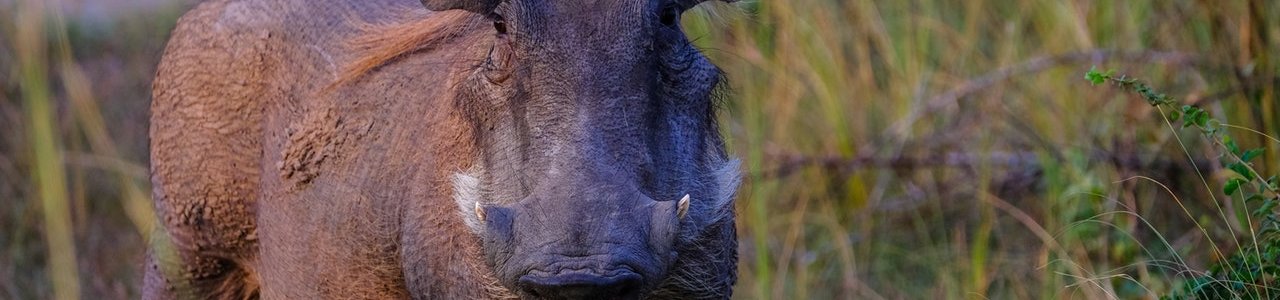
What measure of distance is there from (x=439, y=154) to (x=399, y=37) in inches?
15.1

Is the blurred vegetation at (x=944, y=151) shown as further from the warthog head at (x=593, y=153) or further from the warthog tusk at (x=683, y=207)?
the warthog tusk at (x=683, y=207)

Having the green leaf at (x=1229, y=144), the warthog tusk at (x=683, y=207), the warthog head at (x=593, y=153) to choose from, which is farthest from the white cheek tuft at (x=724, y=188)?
the green leaf at (x=1229, y=144)

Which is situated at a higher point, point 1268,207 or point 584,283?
point 1268,207

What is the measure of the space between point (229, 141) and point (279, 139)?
22cm

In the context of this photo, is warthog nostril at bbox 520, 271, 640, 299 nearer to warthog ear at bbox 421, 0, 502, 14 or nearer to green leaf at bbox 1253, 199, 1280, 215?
warthog ear at bbox 421, 0, 502, 14

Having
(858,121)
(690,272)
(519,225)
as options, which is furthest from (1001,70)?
(519,225)

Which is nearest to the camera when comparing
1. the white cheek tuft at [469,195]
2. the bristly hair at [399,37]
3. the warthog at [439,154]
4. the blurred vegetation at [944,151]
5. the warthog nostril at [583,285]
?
the warthog nostril at [583,285]

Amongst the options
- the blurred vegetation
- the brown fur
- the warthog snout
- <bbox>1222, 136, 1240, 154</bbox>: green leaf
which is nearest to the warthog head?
the warthog snout

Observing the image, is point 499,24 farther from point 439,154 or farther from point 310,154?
point 310,154

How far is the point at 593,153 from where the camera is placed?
2475 mm

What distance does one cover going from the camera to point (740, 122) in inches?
255

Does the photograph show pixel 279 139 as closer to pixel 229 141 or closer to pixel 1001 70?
pixel 229 141

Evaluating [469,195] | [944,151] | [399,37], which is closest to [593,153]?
[469,195]

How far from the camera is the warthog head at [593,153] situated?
2.36 meters
